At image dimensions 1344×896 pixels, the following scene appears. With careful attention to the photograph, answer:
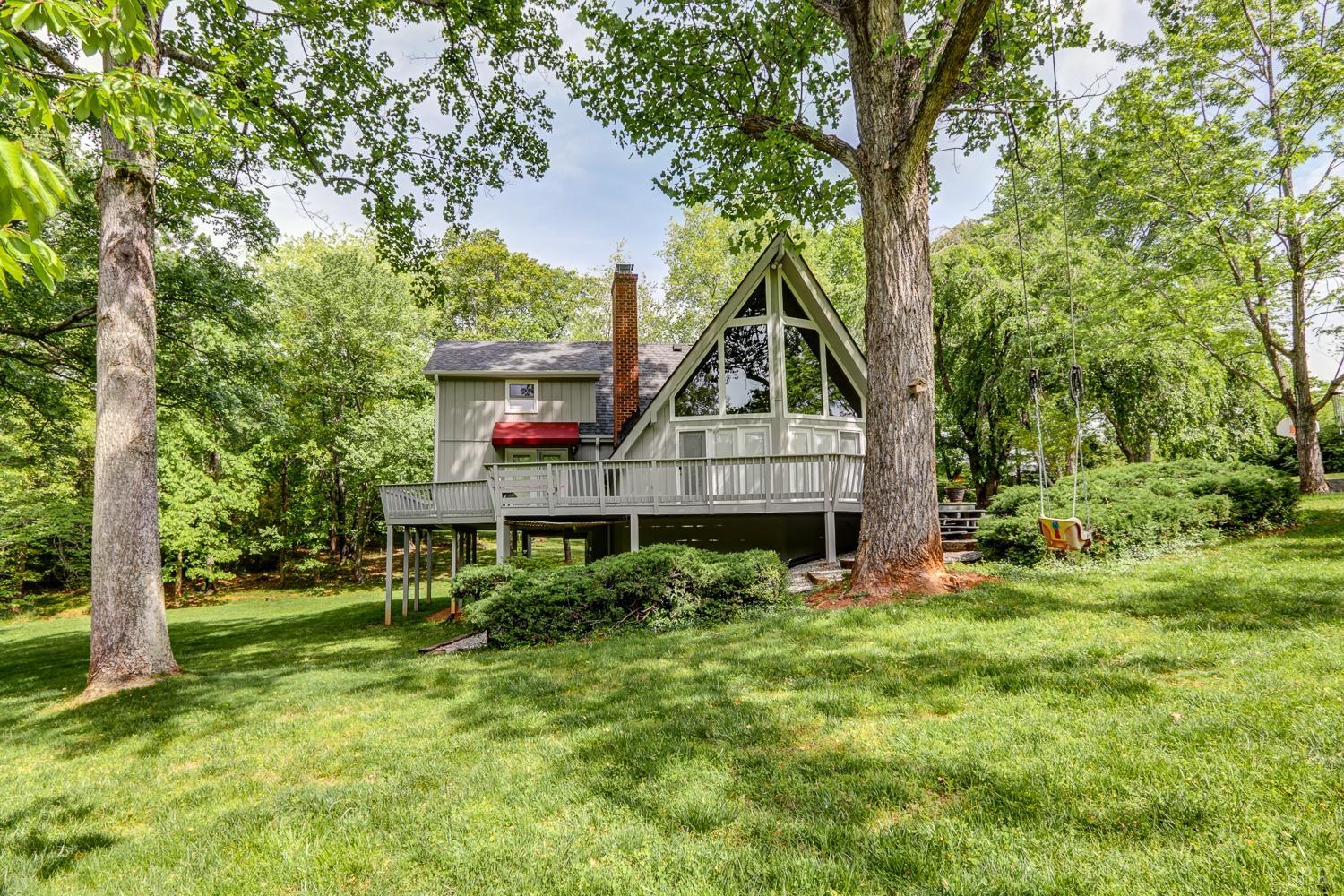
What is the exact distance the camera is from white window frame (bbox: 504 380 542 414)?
58.2 feet

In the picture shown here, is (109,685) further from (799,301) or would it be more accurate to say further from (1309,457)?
(1309,457)

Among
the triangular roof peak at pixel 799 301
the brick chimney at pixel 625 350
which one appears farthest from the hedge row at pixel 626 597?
the brick chimney at pixel 625 350

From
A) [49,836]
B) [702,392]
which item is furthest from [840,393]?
[49,836]

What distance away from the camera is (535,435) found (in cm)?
1667

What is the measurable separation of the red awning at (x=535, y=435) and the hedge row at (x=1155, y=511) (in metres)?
10.6

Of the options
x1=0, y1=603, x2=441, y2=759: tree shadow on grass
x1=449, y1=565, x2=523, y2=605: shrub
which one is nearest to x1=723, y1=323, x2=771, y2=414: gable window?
x1=449, y1=565, x2=523, y2=605: shrub

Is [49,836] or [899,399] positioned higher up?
[899,399]

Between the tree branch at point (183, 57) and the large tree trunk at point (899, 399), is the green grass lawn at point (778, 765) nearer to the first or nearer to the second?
the large tree trunk at point (899, 399)

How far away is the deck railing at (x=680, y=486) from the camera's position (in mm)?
11352

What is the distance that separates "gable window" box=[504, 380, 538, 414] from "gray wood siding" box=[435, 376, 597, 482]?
0.11 meters

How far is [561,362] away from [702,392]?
20.5ft

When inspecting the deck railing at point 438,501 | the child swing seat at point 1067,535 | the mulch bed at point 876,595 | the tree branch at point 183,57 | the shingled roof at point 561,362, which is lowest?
the mulch bed at point 876,595

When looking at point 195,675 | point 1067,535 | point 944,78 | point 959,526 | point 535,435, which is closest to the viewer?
point 1067,535

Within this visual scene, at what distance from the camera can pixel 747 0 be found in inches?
392
